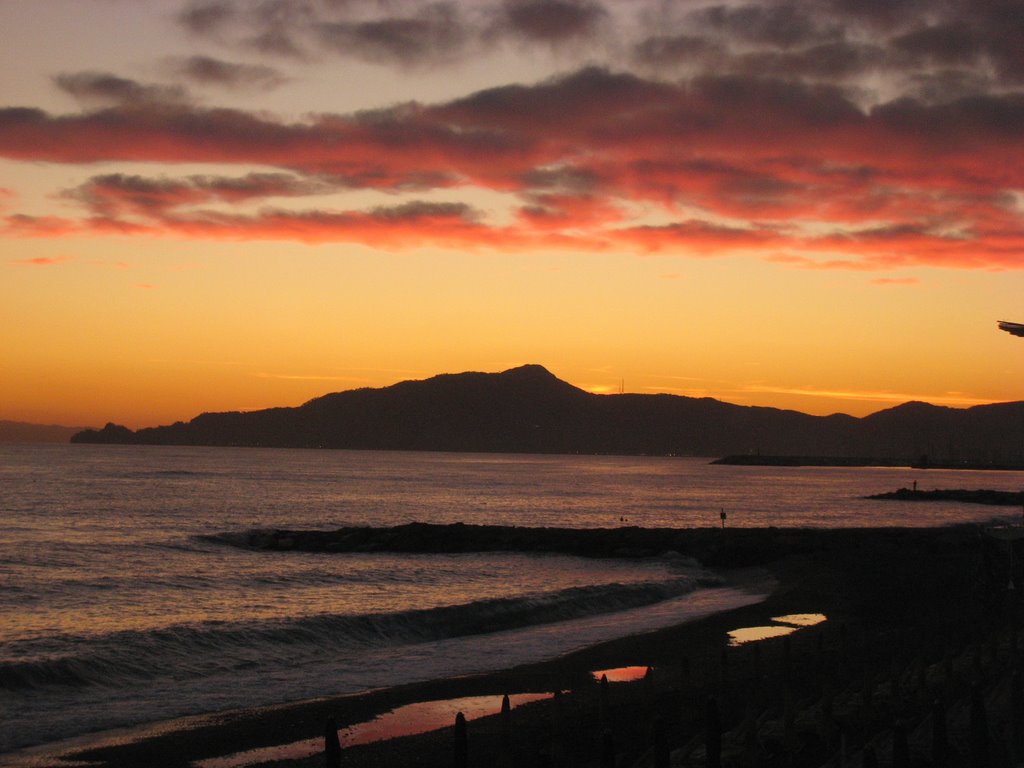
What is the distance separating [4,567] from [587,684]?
3047 centimetres

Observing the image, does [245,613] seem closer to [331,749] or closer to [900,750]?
[331,749]

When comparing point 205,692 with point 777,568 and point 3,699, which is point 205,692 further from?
point 777,568

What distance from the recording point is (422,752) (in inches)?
570

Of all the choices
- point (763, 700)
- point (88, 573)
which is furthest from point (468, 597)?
point (763, 700)

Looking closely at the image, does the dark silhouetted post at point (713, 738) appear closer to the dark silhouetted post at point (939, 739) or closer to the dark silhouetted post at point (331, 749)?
the dark silhouetted post at point (939, 739)

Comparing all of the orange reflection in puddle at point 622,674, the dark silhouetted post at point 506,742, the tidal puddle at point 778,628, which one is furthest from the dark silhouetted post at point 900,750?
the tidal puddle at point 778,628

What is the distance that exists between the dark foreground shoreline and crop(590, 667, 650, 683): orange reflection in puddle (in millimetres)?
356

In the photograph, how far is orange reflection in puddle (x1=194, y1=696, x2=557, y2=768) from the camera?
14.5m

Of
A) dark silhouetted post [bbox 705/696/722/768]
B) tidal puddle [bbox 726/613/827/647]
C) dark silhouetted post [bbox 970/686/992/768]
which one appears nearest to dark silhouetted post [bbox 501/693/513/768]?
dark silhouetted post [bbox 705/696/722/768]

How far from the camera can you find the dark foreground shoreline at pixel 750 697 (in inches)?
448

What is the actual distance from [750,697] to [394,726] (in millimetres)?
7115

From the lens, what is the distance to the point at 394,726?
53.6ft

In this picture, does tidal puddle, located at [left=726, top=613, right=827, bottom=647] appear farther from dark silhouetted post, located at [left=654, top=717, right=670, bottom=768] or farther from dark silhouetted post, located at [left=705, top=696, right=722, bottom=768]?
dark silhouetted post, located at [left=654, top=717, right=670, bottom=768]

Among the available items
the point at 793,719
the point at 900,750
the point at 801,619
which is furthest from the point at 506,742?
the point at 801,619
